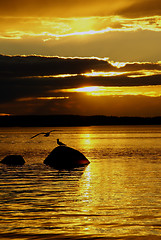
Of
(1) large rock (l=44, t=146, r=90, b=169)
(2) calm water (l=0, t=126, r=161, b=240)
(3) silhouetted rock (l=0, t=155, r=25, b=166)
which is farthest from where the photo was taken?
(3) silhouetted rock (l=0, t=155, r=25, b=166)

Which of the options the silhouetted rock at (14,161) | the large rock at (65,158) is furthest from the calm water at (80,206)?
the silhouetted rock at (14,161)

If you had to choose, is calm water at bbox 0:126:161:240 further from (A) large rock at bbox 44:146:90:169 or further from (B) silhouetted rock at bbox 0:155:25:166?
(B) silhouetted rock at bbox 0:155:25:166

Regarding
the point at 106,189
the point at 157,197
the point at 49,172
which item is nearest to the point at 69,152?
the point at 49,172

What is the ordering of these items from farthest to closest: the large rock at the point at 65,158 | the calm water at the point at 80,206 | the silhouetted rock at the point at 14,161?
the silhouetted rock at the point at 14,161
the large rock at the point at 65,158
the calm water at the point at 80,206

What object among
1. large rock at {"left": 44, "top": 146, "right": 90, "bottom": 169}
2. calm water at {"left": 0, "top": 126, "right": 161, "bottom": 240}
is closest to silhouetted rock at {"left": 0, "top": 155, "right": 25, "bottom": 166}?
large rock at {"left": 44, "top": 146, "right": 90, "bottom": 169}

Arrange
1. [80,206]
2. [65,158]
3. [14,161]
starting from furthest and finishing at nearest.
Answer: [14,161] < [65,158] < [80,206]

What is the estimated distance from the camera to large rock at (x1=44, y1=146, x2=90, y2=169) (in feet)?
130

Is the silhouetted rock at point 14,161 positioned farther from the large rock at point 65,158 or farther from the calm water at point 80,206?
the calm water at point 80,206

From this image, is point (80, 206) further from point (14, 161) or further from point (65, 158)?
point (14, 161)

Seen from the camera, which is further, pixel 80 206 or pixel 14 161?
pixel 14 161

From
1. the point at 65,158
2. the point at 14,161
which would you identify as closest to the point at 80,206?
the point at 65,158

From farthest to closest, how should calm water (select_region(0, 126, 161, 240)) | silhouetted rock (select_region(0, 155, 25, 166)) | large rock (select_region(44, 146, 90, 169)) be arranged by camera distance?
silhouetted rock (select_region(0, 155, 25, 166)), large rock (select_region(44, 146, 90, 169)), calm water (select_region(0, 126, 161, 240))

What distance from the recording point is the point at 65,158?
39906 millimetres

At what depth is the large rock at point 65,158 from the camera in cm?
3966
